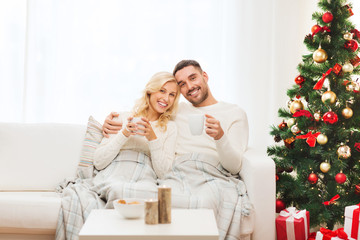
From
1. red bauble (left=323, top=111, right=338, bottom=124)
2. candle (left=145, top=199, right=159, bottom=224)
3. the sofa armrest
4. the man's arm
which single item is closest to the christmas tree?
red bauble (left=323, top=111, right=338, bottom=124)

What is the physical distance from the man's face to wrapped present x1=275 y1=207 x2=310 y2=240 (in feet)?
2.95

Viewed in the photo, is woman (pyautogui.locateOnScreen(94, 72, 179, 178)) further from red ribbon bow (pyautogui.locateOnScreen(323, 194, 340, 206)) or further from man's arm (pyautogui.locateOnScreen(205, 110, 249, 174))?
red ribbon bow (pyautogui.locateOnScreen(323, 194, 340, 206))

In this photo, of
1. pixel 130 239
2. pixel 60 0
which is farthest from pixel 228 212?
pixel 60 0

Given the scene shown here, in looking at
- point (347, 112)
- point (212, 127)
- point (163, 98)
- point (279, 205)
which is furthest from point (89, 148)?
point (347, 112)

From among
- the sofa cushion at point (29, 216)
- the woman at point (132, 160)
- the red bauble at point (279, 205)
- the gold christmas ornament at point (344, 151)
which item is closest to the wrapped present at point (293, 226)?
the red bauble at point (279, 205)

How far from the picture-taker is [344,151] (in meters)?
2.38

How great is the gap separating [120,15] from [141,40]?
25 cm

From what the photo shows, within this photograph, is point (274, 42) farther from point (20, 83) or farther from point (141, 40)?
point (20, 83)

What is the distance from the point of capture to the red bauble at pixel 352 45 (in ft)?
8.03

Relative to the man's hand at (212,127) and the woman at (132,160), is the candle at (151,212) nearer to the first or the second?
the woman at (132,160)

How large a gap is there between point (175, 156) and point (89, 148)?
51 centimetres

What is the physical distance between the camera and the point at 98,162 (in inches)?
98.9

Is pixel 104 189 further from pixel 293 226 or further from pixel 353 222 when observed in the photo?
pixel 353 222

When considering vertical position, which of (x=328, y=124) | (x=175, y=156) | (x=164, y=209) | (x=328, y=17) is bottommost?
(x=164, y=209)
